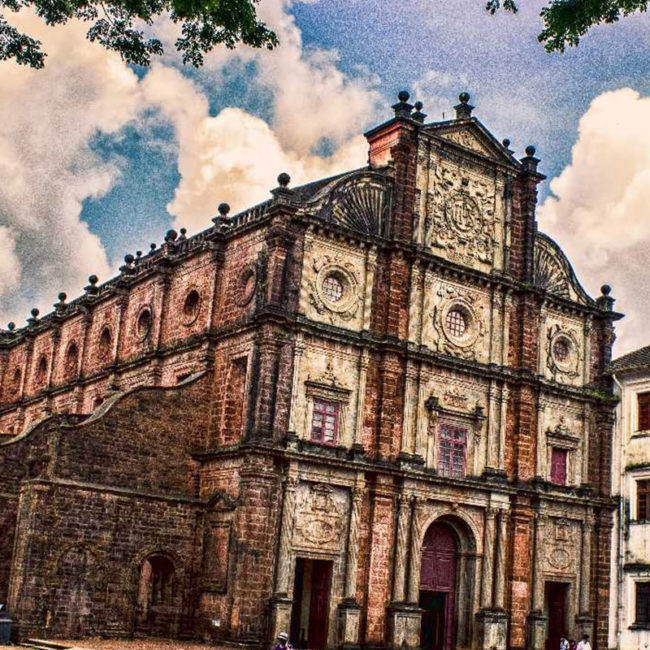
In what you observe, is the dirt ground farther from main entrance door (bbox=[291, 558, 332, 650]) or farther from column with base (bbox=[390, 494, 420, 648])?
column with base (bbox=[390, 494, 420, 648])

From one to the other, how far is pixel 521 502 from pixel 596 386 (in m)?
5.97

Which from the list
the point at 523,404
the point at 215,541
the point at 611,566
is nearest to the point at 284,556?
the point at 215,541

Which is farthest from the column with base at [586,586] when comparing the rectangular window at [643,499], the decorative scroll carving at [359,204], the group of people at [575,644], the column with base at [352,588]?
the decorative scroll carving at [359,204]

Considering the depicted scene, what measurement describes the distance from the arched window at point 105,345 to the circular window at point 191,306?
647 cm

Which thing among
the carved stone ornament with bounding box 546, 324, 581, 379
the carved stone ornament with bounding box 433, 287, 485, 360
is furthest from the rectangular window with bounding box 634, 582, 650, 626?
the carved stone ornament with bounding box 433, 287, 485, 360

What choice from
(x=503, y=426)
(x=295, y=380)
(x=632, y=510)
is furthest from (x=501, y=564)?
(x=295, y=380)

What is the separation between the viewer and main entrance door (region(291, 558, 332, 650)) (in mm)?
30469

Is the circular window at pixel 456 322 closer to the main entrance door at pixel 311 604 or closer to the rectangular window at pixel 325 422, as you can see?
the rectangular window at pixel 325 422

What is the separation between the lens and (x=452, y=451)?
33938 millimetres

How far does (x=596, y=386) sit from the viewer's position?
126 ft

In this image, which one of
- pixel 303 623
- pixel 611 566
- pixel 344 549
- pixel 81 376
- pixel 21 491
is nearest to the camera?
pixel 21 491

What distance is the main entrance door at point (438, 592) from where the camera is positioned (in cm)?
3338

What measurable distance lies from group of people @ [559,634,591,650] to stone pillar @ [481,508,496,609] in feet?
9.51

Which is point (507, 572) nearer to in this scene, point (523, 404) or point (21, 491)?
point (523, 404)
